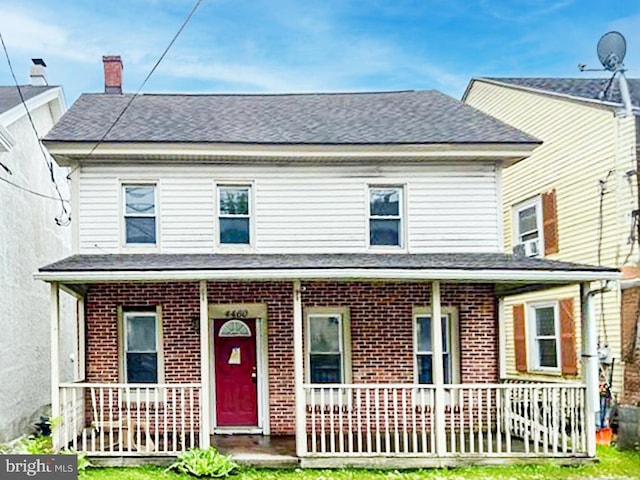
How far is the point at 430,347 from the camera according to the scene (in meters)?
11.9

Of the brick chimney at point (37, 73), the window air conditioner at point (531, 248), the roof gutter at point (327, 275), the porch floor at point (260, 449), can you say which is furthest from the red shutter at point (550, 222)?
the brick chimney at point (37, 73)

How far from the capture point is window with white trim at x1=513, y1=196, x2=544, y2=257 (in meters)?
15.1

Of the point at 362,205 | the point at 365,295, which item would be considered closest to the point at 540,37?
the point at 362,205

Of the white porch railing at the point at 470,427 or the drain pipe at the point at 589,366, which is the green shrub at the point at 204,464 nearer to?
the white porch railing at the point at 470,427

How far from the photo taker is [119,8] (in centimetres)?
1149

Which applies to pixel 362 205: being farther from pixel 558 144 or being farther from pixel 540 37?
pixel 540 37

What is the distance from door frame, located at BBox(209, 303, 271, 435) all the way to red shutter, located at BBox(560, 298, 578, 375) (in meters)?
6.05

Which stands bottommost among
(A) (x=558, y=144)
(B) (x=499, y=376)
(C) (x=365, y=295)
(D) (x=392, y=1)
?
(B) (x=499, y=376)

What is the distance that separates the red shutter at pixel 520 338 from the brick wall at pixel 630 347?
3.51 metres

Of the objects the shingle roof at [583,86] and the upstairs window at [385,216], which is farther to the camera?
the shingle roof at [583,86]

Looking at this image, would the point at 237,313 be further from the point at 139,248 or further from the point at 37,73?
the point at 37,73

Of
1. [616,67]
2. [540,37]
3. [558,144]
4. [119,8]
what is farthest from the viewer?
[540,37]

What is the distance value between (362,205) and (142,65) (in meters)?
5.98

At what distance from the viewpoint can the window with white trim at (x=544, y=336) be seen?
1429 cm
